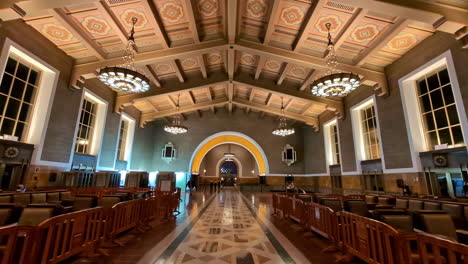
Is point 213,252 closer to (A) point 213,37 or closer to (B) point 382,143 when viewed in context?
(A) point 213,37

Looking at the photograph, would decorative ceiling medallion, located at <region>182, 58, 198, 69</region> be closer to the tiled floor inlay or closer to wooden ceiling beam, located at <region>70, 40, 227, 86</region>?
wooden ceiling beam, located at <region>70, 40, 227, 86</region>

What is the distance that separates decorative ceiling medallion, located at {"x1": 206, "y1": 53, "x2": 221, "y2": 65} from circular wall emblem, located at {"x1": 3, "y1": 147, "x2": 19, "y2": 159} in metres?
8.45

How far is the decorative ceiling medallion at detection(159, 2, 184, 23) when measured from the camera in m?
6.36

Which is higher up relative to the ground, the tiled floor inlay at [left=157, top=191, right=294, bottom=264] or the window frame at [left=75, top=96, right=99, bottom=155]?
the window frame at [left=75, top=96, right=99, bottom=155]

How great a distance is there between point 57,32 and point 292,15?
27.3 ft

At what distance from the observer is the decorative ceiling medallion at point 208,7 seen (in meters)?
6.57

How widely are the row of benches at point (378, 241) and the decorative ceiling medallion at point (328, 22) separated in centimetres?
597

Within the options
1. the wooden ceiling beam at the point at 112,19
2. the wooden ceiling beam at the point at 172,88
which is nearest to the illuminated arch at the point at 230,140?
the wooden ceiling beam at the point at 172,88

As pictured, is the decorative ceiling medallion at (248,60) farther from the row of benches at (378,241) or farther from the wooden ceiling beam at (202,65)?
the row of benches at (378,241)

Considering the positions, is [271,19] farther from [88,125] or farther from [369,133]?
[88,125]

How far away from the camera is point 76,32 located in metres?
6.58

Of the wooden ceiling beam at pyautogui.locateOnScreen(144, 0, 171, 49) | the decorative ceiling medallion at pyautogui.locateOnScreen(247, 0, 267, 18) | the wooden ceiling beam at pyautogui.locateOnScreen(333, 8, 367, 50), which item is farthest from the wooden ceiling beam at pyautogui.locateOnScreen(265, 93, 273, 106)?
the wooden ceiling beam at pyautogui.locateOnScreen(144, 0, 171, 49)

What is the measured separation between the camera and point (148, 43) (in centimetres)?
797

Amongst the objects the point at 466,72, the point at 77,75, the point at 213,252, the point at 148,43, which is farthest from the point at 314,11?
the point at 77,75
